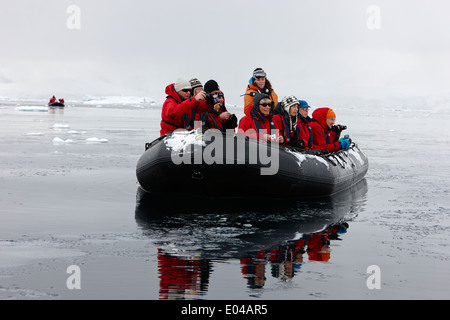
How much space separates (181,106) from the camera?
7.80m

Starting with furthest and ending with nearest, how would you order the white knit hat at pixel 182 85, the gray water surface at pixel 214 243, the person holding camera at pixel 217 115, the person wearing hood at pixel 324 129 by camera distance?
the person wearing hood at pixel 324 129, the person holding camera at pixel 217 115, the white knit hat at pixel 182 85, the gray water surface at pixel 214 243

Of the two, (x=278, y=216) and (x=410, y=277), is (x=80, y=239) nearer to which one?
(x=278, y=216)

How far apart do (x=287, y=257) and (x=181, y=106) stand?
10.4 feet

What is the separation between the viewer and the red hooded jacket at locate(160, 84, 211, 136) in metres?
7.75

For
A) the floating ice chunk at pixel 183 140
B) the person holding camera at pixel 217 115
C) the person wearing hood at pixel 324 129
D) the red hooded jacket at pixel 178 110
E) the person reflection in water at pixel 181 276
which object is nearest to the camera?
the person reflection in water at pixel 181 276

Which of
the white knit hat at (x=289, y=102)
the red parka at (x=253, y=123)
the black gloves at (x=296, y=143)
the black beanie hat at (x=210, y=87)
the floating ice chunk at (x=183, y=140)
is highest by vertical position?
the black beanie hat at (x=210, y=87)

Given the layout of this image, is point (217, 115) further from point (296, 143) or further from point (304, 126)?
point (304, 126)

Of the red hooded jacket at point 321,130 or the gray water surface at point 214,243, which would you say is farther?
the red hooded jacket at point 321,130

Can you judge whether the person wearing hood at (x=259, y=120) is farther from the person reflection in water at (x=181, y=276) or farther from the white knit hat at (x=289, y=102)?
the person reflection in water at (x=181, y=276)

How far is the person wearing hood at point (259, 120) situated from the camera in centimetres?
802

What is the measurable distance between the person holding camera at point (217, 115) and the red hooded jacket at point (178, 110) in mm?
276

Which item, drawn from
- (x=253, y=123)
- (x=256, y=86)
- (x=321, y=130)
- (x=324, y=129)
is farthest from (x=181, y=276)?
(x=324, y=129)

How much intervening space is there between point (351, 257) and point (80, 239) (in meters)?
2.48

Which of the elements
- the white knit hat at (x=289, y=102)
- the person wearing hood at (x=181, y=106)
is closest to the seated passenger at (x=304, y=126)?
the white knit hat at (x=289, y=102)
